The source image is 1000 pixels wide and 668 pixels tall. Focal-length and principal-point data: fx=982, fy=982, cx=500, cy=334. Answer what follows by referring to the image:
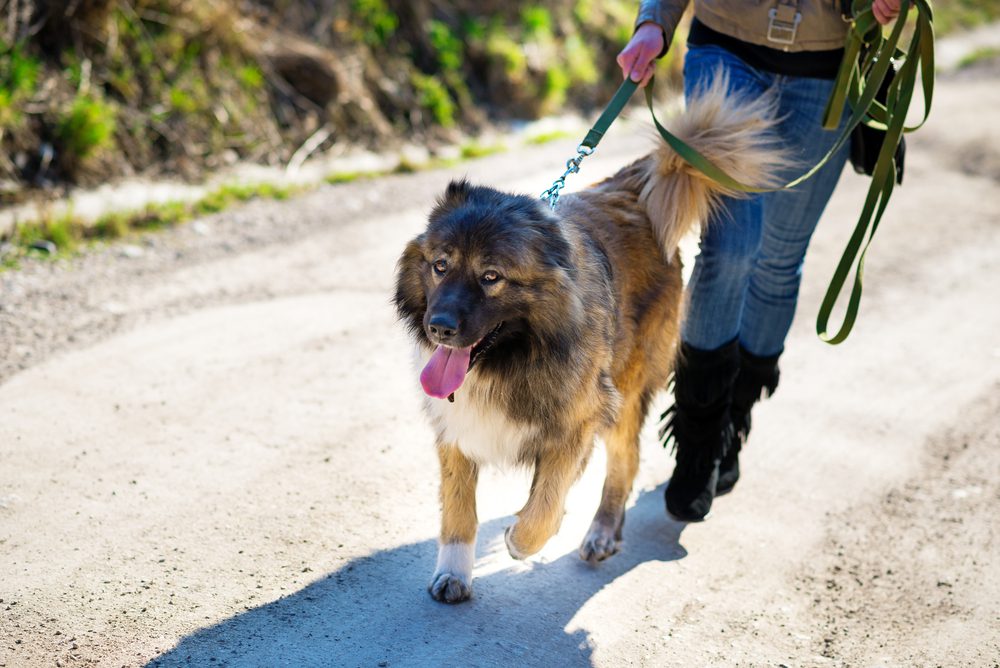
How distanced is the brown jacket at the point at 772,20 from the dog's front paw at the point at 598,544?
1.82m

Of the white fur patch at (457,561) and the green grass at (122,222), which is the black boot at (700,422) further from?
the green grass at (122,222)

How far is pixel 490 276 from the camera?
311cm

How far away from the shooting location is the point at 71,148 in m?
6.74

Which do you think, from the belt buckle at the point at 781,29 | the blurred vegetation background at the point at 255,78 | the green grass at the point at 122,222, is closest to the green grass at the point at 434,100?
the blurred vegetation background at the point at 255,78

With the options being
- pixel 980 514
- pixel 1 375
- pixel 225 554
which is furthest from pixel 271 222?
pixel 980 514

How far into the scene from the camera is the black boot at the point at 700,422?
380 cm

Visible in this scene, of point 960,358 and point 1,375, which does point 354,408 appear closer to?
point 1,375

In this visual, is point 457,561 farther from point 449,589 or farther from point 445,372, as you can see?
point 445,372

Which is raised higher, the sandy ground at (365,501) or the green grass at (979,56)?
the green grass at (979,56)

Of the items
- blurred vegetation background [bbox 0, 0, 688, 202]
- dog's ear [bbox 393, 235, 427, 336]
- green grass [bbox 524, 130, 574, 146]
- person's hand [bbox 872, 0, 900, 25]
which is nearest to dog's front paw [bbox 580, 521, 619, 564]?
dog's ear [bbox 393, 235, 427, 336]

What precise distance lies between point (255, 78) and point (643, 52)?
5.39m

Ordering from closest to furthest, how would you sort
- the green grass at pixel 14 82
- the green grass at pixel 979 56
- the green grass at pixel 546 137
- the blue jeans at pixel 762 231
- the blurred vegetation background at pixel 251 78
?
the blue jeans at pixel 762 231 < the green grass at pixel 14 82 < the blurred vegetation background at pixel 251 78 < the green grass at pixel 546 137 < the green grass at pixel 979 56

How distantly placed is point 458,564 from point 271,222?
414cm

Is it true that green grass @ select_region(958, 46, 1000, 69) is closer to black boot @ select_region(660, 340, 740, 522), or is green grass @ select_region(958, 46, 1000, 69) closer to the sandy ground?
the sandy ground
